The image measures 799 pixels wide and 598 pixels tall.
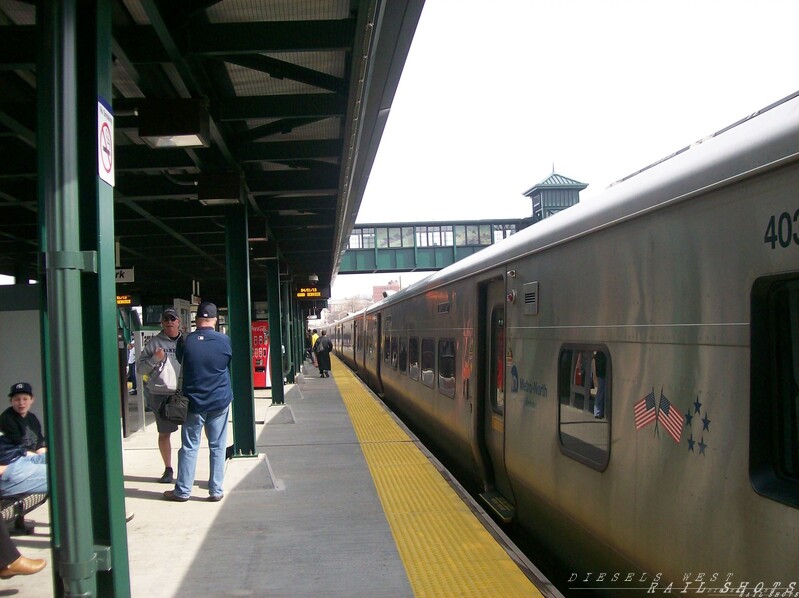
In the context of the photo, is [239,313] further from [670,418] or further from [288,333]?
[288,333]

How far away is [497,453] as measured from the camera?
6152mm

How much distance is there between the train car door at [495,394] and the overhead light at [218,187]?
294 centimetres

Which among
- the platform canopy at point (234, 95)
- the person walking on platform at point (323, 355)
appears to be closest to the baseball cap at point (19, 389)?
the platform canopy at point (234, 95)

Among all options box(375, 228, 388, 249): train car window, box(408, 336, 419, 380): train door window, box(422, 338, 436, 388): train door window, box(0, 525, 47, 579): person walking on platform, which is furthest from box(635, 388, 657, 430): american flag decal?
box(375, 228, 388, 249): train car window

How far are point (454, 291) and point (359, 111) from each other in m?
2.72

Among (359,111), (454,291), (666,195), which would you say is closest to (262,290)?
(454,291)

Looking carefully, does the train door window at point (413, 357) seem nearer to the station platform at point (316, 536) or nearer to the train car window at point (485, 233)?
the station platform at point (316, 536)

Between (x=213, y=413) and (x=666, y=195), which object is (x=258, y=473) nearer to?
(x=213, y=413)

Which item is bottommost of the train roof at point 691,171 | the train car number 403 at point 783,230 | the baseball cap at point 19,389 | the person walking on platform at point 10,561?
the person walking on platform at point 10,561

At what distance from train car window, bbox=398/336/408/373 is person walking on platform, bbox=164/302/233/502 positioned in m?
6.13

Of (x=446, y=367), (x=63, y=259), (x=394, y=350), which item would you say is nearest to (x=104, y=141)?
(x=63, y=259)

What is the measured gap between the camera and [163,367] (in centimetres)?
650

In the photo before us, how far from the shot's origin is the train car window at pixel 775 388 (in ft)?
8.17

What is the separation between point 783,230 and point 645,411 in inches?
46.6
